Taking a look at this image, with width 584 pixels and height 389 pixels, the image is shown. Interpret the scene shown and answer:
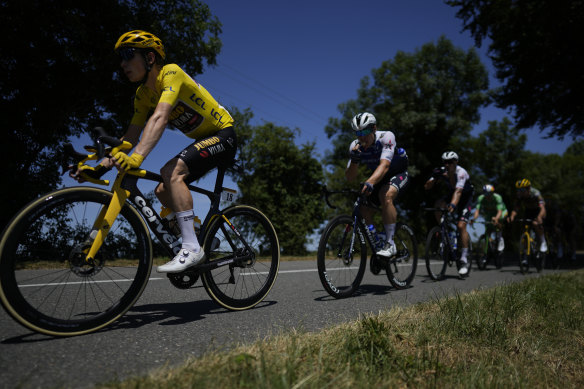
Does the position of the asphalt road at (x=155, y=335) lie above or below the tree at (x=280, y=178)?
below

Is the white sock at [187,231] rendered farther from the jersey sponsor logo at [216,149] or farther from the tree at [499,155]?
the tree at [499,155]

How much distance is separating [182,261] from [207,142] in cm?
103

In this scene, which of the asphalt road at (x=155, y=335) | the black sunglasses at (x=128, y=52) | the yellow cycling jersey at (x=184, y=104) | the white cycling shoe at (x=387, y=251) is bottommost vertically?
the asphalt road at (x=155, y=335)

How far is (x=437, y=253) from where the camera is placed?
7.15 meters

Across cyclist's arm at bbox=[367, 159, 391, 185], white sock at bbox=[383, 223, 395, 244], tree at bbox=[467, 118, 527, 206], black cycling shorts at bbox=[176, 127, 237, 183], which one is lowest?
white sock at bbox=[383, 223, 395, 244]

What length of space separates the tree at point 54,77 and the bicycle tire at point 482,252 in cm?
1129

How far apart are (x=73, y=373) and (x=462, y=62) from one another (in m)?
36.9

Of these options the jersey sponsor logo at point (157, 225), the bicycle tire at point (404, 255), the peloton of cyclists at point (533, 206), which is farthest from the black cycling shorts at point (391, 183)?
the peloton of cyclists at point (533, 206)

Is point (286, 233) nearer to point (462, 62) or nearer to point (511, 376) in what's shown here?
point (511, 376)

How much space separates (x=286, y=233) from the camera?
62.7 ft

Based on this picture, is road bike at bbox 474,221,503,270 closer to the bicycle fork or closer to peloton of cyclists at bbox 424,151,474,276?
peloton of cyclists at bbox 424,151,474,276

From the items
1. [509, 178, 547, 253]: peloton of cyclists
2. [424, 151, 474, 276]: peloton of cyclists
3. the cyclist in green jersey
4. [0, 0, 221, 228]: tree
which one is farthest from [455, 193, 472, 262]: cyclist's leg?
[0, 0, 221, 228]: tree

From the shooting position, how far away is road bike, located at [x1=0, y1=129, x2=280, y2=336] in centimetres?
229

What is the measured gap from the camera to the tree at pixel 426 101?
31.3 meters
